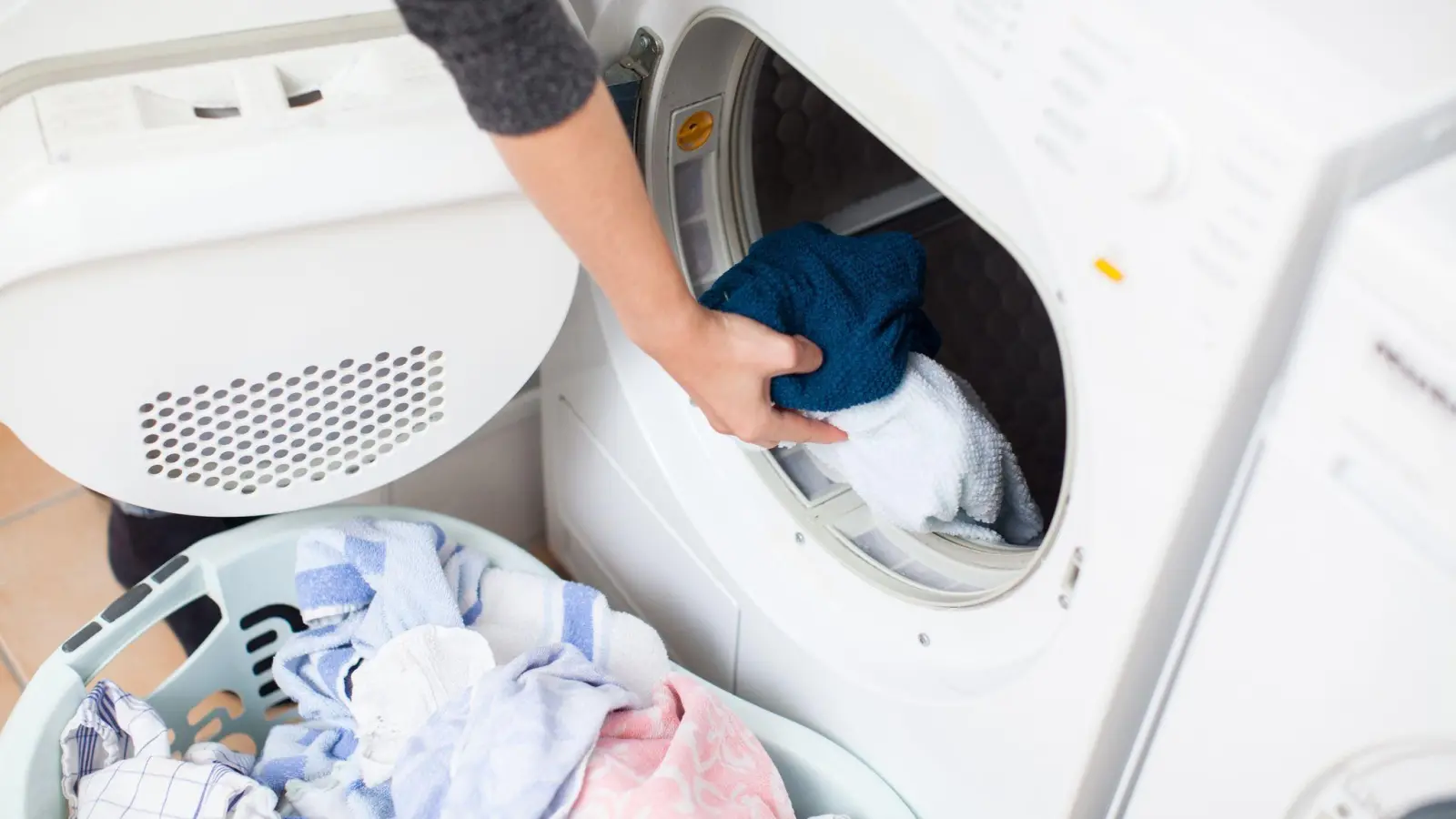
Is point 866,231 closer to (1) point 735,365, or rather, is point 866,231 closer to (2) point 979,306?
(2) point 979,306

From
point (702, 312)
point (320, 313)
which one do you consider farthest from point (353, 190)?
point (702, 312)

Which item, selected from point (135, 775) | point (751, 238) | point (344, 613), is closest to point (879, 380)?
point (751, 238)

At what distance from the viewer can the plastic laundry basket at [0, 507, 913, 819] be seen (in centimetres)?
83

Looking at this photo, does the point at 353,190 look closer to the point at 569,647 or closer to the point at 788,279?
the point at 788,279

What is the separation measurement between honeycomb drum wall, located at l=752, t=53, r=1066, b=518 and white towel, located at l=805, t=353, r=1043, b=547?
0.31m

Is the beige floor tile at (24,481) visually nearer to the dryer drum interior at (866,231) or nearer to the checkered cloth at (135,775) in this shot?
the checkered cloth at (135,775)

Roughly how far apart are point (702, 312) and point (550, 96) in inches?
7.9

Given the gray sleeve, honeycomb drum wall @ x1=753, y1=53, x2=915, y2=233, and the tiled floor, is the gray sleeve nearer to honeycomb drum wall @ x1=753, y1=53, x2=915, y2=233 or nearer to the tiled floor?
honeycomb drum wall @ x1=753, y1=53, x2=915, y2=233

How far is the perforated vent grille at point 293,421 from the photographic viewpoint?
30.0 inches

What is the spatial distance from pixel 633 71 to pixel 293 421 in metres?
0.32

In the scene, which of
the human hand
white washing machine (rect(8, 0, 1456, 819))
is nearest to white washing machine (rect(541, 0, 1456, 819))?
white washing machine (rect(8, 0, 1456, 819))

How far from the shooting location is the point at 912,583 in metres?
0.80

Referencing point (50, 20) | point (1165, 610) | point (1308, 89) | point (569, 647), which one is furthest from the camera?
A: point (569, 647)

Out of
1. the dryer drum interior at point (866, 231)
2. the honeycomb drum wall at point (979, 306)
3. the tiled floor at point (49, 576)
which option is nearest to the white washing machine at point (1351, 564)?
the dryer drum interior at point (866, 231)
